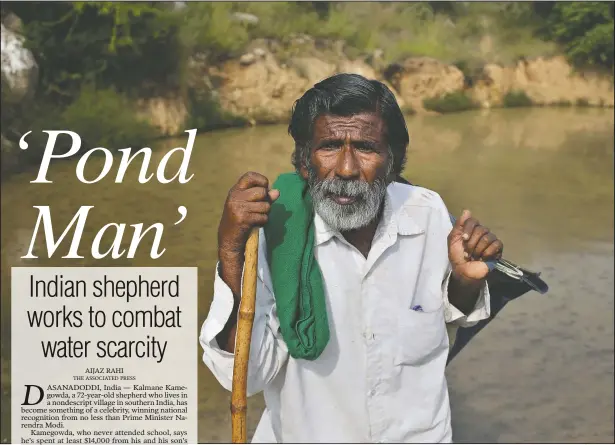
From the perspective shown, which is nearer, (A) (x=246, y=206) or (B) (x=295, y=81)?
(A) (x=246, y=206)

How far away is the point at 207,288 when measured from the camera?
4.02 metres

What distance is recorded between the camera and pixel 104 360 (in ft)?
8.45

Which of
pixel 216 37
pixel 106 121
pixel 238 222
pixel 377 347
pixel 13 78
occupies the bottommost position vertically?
pixel 377 347

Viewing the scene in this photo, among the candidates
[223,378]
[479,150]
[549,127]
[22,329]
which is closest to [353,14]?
[479,150]

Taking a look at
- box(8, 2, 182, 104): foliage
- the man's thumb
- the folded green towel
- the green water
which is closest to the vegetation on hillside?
box(8, 2, 182, 104): foliage

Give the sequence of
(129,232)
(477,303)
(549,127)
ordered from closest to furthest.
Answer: (477,303) → (129,232) → (549,127)

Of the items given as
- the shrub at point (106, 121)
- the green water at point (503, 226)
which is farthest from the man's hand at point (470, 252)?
the shrub at point (106, 121)

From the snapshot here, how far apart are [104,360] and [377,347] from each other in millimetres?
978

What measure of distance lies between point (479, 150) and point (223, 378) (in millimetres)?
3287

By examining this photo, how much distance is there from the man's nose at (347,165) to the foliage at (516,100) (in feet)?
11.1

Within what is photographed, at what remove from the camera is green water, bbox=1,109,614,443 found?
3473mm

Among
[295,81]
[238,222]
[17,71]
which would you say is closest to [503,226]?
[295,81]

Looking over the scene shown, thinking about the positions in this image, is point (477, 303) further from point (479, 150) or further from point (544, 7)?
point (544, 7)

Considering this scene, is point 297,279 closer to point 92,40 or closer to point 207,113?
point 92,40
